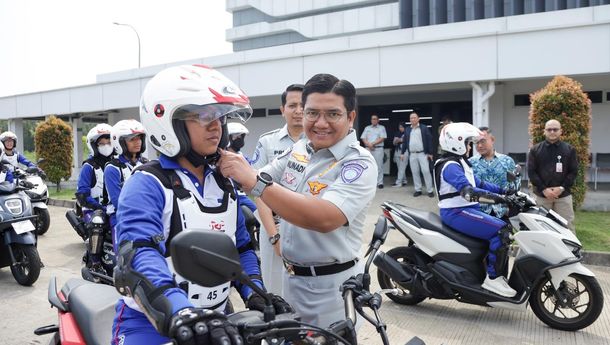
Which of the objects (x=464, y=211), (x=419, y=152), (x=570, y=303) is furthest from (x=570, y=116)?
(x=570, y=303)

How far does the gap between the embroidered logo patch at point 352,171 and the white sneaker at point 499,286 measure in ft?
9.54

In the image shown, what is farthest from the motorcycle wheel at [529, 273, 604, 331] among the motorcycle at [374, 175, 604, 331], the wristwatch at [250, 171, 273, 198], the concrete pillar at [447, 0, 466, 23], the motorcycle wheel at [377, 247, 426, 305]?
the concrete pillar at [447, 0, 466, 23]

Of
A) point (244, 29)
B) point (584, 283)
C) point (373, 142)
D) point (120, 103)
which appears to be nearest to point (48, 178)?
point (120, 103)

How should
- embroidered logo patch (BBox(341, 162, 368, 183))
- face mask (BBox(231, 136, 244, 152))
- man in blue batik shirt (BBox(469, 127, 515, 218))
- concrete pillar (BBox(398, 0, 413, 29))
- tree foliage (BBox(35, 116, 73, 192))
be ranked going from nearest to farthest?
embroidered logo patch (BBox(341, 162, 368, 183)), face mask (BBox(231, 136, 244, 152)), man in blue batik shirt (BBox(469, 127, 515, 218)), tree foliage (BBox(35, 116, 73, 192)), concrete pillar (BBox(398, 0, 413, 29))

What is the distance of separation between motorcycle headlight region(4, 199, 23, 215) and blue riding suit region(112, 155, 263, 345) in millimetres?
5082

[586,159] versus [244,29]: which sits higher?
[244,29]

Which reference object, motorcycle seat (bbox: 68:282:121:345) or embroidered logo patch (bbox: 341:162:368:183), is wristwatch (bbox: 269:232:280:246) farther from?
motorcycle seat (bbox: 68:282:121:345)

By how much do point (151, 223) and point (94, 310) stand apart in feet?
2.49

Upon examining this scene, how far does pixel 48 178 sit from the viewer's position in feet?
56.7

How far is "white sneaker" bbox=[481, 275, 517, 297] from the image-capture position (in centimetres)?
461

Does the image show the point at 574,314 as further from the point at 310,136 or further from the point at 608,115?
the point at 608,115

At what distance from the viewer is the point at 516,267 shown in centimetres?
459

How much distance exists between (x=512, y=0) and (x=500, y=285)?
27883 mm

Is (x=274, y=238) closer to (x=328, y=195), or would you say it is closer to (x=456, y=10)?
(x=328, y=195)
